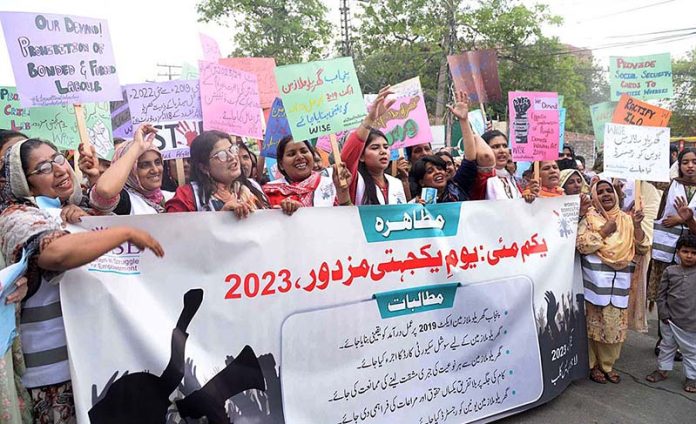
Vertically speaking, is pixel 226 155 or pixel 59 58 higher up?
pixel 59 58

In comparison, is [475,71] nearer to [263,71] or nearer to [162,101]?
[263,71]

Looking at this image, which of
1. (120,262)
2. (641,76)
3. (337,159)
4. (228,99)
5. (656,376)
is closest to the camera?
(120,262)

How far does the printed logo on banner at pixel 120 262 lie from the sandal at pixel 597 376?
10.6 feet

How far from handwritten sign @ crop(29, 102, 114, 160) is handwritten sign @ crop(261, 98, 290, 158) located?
133 cm

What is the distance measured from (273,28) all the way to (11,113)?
751 inches

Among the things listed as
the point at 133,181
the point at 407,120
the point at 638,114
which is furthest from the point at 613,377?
the point at 133,181

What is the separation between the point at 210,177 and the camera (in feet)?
8.41

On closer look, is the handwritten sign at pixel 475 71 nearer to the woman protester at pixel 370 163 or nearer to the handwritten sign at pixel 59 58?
the woman protester at pixel 370 163

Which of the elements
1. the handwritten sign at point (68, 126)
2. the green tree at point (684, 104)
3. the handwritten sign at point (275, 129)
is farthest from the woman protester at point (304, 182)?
the green tree at point (684, 104)

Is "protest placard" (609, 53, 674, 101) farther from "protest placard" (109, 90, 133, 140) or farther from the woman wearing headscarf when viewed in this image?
"protest placard" (109, 90, 133, 140)

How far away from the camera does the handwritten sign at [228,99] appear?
322cm

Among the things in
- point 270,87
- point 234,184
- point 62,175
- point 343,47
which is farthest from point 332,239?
point 343,47

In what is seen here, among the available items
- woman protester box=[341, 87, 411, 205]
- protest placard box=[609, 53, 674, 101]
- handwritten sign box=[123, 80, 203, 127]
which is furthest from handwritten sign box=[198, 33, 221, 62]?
protest placard box=[609, 53, 674, 101]

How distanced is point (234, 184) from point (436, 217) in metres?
1.14
